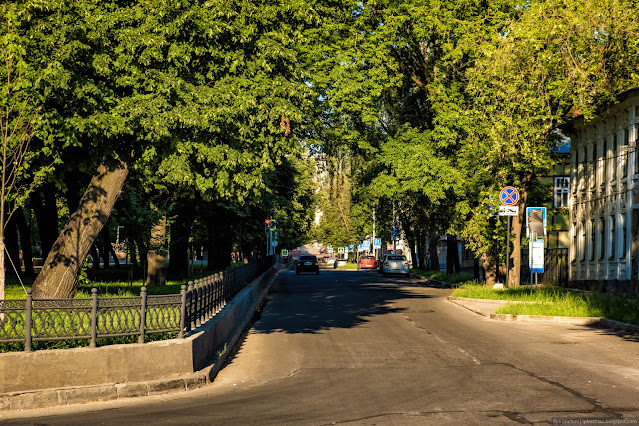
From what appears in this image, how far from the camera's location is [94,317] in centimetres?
1093


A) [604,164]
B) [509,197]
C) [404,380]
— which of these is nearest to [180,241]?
[509,197]

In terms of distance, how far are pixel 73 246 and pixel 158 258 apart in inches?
532

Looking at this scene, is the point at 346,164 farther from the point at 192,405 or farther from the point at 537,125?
the point at 192,405

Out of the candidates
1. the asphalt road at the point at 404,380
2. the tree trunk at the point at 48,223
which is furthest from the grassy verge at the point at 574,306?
the tree trunk at the point at 48,223

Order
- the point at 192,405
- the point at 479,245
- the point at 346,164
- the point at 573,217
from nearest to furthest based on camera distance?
the point at 192,405 < the point at 479,245 < the point at 573,217 < the point at 346,164

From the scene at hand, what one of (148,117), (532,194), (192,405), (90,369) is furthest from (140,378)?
(532,194)

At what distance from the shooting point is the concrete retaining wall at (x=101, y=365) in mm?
10211

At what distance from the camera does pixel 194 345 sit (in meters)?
12.0

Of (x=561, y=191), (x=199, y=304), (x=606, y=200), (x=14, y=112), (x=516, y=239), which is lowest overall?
(x=199, y=304)

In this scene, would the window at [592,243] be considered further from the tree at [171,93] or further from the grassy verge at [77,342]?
the grassy verge at [77,342]

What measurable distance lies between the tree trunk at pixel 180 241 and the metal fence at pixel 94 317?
22814mm

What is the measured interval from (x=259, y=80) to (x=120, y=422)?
956cm

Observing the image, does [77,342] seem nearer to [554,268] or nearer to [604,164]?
[604,164]

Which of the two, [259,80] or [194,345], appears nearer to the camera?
[194,345]
